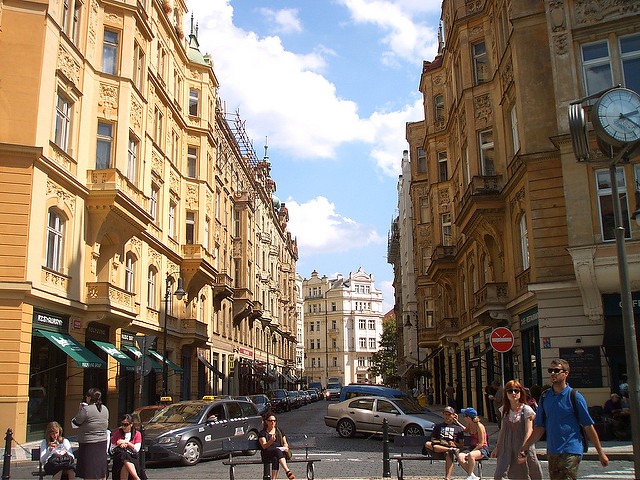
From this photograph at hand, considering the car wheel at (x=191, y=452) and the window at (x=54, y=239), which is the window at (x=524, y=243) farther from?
the window at (x=54, y=239)

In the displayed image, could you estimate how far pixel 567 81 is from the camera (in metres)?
21.2

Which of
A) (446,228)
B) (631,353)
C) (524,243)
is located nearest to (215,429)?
(631,353)

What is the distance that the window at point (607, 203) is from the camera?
20234 millimetres

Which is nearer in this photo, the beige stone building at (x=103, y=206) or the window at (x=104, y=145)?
the beige stone building at (x=103, y=206)

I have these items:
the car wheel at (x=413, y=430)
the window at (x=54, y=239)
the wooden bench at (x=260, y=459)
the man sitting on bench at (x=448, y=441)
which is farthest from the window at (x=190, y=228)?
the man sitting on bench at (x=448, y=441)

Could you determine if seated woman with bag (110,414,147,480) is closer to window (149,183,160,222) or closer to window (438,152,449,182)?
window (149,183,160,222)

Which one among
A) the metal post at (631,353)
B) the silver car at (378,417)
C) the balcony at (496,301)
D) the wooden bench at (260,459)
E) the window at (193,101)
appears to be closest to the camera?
the metal post at (631,353)

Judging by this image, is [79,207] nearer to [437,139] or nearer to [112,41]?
[112,41]

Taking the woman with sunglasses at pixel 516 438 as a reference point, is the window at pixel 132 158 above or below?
above

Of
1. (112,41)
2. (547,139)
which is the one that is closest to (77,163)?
(112,41)

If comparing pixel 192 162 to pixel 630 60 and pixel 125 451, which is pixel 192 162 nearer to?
pixel 630 60

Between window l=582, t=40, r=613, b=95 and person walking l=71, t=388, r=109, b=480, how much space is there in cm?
1801

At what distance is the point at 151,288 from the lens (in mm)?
33250

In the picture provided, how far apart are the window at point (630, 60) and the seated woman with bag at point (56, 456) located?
62.2 feet
